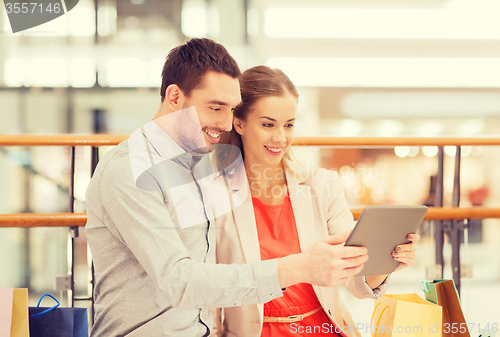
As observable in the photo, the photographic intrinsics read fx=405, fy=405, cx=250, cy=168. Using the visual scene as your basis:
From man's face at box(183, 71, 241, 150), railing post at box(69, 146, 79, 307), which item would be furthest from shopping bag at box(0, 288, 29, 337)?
man's face at box(183, 71, 241, 150)

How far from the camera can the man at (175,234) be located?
790 millimetres

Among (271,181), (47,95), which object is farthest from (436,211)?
(47,95)

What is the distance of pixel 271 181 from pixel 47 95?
3125mm

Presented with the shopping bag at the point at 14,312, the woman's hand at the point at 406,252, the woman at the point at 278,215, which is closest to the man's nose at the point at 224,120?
the woman at the point at 278,215

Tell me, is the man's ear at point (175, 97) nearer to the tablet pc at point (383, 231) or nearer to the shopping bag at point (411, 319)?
the tablet pc at point (383, 231)

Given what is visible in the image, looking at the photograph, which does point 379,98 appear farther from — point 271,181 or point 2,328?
point 2,328

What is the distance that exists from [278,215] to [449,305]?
1.95 feet

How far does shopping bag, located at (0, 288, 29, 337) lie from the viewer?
3.34ft

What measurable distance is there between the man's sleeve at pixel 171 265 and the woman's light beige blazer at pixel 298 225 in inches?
13.1

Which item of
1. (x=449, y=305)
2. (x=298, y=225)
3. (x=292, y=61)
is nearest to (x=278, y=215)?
(x=298, y=225)

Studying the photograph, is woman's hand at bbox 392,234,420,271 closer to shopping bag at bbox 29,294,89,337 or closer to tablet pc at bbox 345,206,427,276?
tablet pc at bbox 345,206,427,276

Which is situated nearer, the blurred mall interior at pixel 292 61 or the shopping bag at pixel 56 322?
the shopping bag at pixel 56 322

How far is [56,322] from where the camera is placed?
1.08 meters

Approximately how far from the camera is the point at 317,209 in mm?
1249
